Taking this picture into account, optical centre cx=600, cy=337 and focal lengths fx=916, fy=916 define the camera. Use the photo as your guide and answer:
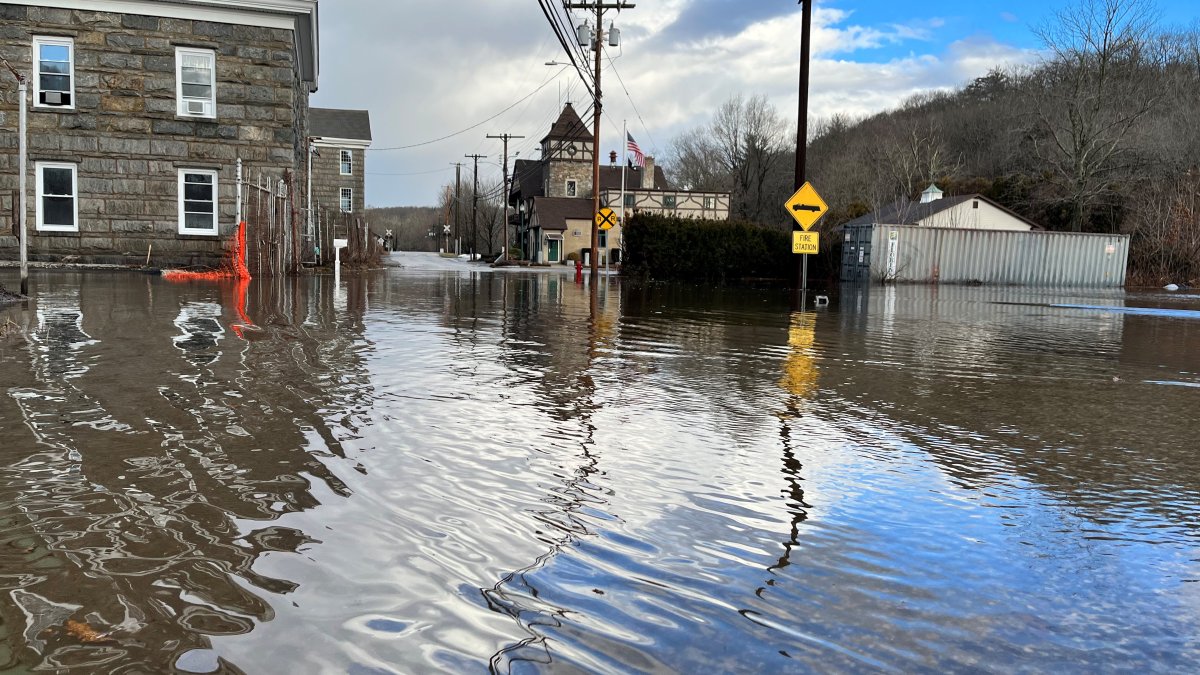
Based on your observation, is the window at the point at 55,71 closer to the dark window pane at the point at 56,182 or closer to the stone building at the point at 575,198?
the dark window pane at the point at 56,182

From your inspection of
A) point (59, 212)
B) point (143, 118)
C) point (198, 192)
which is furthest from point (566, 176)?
point (59, 212)

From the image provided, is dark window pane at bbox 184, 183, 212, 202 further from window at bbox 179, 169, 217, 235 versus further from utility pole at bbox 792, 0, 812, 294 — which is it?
utility pole at bbox 792, 0, 812, 294

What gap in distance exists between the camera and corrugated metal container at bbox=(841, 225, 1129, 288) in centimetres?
3725

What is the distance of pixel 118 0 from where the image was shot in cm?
2352

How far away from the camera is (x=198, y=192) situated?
24797 millimetres

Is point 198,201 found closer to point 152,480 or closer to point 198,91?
point 198,91

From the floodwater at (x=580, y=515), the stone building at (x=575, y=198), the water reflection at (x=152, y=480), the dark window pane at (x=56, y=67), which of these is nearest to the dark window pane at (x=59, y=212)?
the dark window pane at (x=56, y=67)

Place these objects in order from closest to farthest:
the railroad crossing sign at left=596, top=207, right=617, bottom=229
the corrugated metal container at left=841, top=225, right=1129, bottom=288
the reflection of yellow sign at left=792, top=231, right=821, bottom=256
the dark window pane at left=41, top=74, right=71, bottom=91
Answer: the reflection of yellow sign at left=792, top=231, right=821, bottom=256 < the dark window pane at left=41, top=74, right=71, bottom=91 < the railroad crossing sign at left=596, top=207, right=617, bottom=229 < the corrugated metal container at left=841, top=225, right=1129, bottom=288

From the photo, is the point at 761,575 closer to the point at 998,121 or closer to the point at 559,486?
the point at 559,486

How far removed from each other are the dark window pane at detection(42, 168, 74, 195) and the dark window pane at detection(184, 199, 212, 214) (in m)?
2.85

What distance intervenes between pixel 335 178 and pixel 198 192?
45703mm

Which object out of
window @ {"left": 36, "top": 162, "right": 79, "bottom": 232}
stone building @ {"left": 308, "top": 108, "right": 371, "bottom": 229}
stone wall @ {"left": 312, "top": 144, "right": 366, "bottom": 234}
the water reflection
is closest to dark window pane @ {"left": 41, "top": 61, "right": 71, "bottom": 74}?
window @ {"left": 36, "top": 162, "right": 79, "bottom": 232}

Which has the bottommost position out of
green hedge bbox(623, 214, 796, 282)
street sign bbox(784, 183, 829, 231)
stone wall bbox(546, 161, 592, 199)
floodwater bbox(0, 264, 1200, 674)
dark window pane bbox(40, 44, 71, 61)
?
floodwater bbox(0, 264, 1200, 674)

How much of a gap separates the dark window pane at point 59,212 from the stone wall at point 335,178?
4141 centimetres
